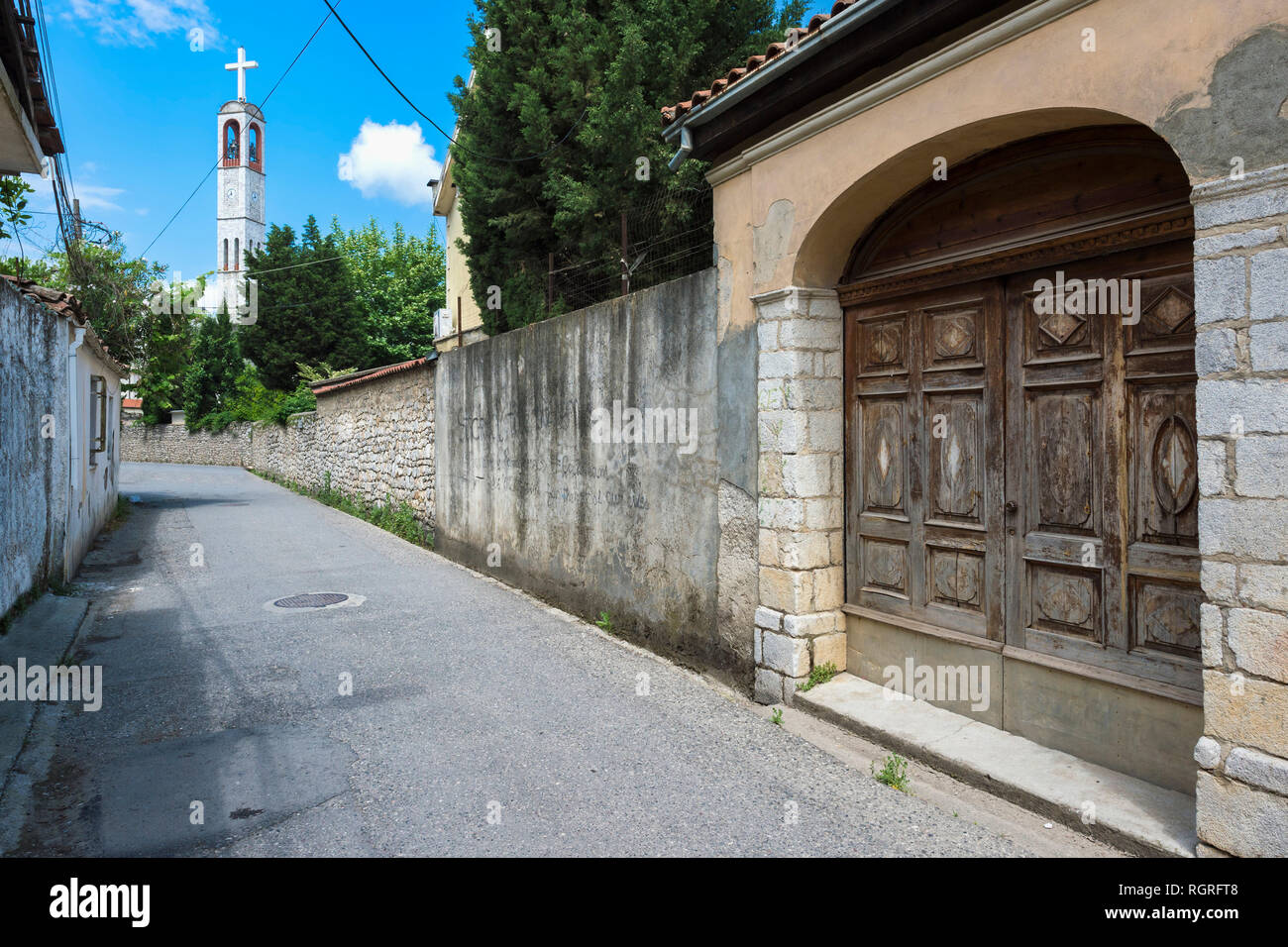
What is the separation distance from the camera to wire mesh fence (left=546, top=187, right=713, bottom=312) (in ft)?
27.2

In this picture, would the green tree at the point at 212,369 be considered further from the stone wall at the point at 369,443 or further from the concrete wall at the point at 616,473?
the concrete wall at the point at 616,473

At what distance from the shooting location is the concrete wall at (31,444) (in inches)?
230

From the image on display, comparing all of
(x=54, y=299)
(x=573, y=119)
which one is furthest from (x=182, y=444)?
(x=573, y=119)

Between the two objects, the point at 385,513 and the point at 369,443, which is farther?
the point at 369,443

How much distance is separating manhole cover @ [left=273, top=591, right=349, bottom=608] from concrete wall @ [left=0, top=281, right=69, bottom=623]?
2026 millimetres

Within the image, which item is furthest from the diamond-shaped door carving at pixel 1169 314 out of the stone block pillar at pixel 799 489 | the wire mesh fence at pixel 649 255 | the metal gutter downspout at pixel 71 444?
the metal gutter downspout at pixel 71 444

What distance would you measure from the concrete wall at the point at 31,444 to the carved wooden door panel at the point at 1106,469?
685 cm

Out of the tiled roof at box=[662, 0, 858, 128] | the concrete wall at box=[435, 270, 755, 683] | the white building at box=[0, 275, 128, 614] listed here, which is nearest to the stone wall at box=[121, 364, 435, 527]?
the concrete wall at box=[435, 270, 755, 683]

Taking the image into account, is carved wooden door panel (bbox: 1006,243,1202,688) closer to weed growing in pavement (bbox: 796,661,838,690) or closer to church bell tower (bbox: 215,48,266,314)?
weed growing in pavement (bbox: 796,661,838,690)

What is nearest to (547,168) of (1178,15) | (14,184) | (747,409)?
(14,184)

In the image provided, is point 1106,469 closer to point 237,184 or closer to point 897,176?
point 897,176

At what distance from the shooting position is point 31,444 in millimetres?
6785

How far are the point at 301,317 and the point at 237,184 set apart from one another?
3413 centimetres
